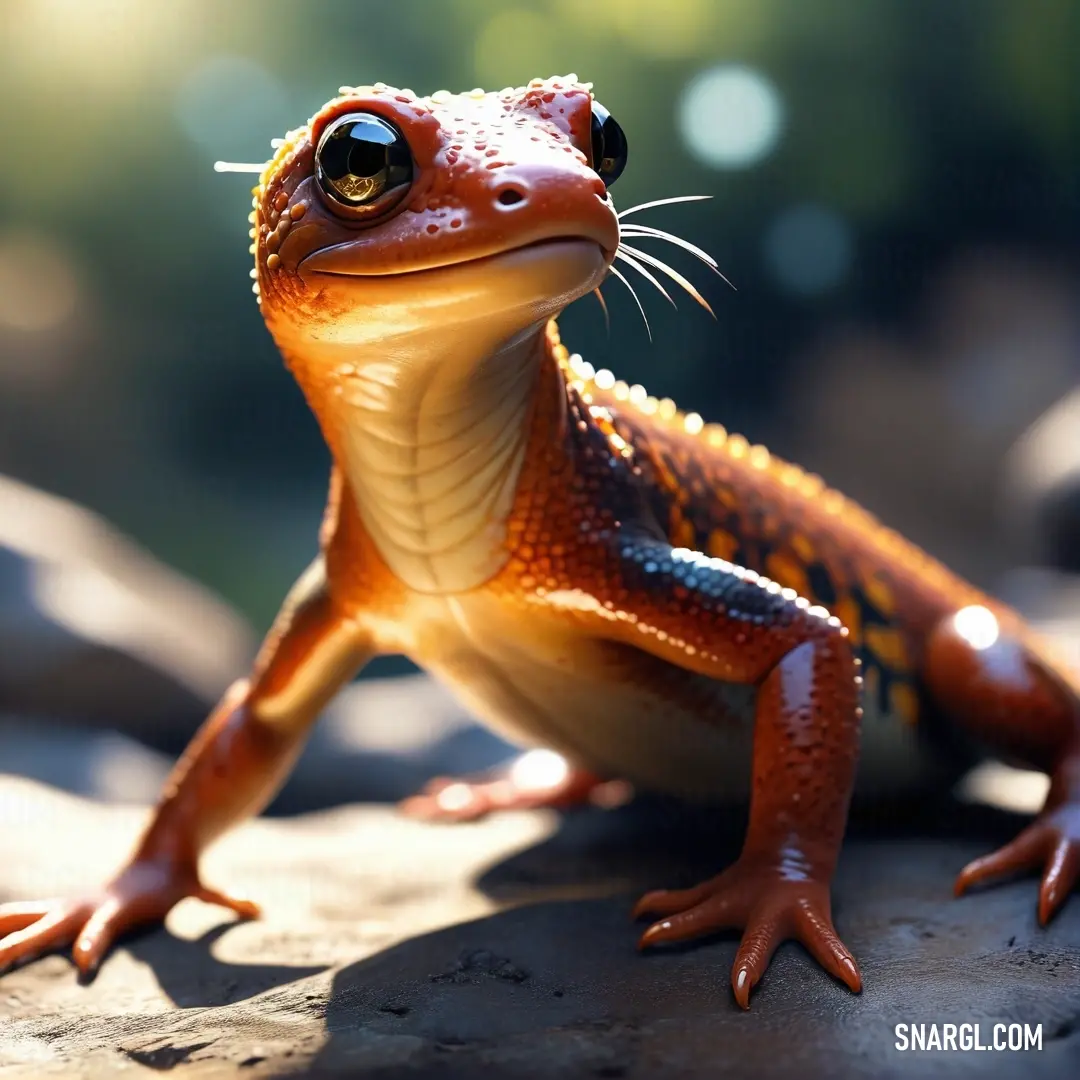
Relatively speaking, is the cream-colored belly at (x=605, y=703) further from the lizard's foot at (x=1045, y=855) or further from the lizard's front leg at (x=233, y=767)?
the lizard's foot at (x=1045, y=855)

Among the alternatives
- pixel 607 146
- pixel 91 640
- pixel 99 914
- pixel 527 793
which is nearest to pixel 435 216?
pixel 607 146

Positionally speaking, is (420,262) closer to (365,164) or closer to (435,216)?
(435,216)

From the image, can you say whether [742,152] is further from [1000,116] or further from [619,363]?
[1000,116]

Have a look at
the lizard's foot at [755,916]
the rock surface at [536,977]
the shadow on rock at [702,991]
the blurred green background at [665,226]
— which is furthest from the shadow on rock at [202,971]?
Result: the blurred green background at [665,226]

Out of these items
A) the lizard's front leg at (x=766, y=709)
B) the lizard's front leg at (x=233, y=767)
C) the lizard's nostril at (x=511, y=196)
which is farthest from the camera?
the lizard's front leg at (x=233, y=767)

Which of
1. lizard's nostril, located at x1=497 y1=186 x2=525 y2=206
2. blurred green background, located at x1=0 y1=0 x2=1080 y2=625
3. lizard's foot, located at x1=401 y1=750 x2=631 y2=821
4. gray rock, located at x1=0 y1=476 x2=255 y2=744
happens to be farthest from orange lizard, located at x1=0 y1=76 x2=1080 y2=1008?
gray rock, located at x1=0 y1=476 x2=255 y2=744

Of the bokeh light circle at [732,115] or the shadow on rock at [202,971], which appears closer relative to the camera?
the shadow on rock at [202,971]

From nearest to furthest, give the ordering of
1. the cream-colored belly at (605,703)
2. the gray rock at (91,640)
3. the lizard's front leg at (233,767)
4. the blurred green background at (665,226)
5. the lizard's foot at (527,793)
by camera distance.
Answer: the cream-colored belly at (605,703) < the lizard's front leg at (233,767) < the lizard's foot at (527,793) < the gray rock at (91,640) < the blurred green background at (665,226)

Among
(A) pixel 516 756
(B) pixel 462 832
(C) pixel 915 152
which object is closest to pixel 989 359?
(C) pixel 915 152
